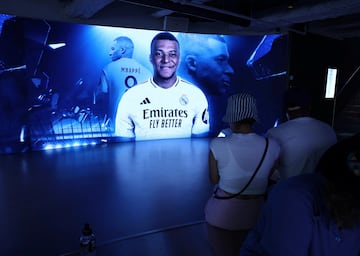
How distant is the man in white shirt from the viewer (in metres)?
6.43

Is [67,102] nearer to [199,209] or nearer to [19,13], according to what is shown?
[19,13]

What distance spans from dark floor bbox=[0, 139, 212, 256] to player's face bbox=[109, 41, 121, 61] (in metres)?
1.95

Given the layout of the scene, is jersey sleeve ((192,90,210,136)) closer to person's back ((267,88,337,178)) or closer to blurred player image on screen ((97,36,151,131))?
blurred player image on screen ((97,36,151,131))

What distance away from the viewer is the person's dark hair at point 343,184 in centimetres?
80

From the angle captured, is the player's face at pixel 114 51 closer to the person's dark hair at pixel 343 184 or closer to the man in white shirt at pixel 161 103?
the man in white shirt at pixel 161 103

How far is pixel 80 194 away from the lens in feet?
11.9

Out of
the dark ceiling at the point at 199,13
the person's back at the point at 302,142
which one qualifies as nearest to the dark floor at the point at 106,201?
the person's back at the point at 302,142

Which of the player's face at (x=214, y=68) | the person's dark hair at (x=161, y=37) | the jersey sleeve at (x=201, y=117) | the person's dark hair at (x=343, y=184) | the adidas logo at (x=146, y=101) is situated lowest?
the jersey sleeve at (x=201, y=117)

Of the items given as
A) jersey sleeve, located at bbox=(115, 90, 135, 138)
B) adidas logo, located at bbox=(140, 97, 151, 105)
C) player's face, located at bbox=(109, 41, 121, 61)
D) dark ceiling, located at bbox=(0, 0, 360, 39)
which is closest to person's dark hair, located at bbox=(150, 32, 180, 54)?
dark ceiling, located at bbox=(0, 0, 360, 39)

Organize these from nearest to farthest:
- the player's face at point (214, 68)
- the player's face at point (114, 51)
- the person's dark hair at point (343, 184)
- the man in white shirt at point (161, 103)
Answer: the person's dark hair at point (343, 184) → the player's face at point (114, 51) → the man in white shirt at point (161, 103) → the player's face at point (214, 68)

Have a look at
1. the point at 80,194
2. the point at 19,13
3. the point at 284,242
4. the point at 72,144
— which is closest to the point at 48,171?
the point at 80,194

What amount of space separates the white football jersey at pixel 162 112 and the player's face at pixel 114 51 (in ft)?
2.41

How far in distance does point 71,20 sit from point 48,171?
3.02m

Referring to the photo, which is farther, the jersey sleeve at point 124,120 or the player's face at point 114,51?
the jersey sleeve at point 124,120
